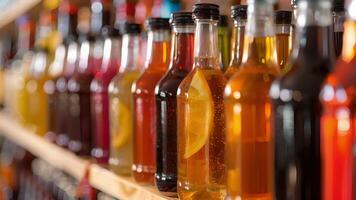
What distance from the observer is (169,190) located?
2.89ft

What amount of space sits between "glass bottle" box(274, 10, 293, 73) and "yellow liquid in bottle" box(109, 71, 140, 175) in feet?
1.22

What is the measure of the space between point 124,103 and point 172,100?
0.77 feet

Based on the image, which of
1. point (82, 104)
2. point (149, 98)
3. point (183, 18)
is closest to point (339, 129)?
point (183, 18)

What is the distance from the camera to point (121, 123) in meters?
1.10

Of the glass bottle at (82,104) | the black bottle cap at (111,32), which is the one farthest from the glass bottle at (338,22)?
the glass bottle at (82,104)

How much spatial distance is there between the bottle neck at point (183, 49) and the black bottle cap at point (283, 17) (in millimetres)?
152

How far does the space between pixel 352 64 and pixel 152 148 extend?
51cm

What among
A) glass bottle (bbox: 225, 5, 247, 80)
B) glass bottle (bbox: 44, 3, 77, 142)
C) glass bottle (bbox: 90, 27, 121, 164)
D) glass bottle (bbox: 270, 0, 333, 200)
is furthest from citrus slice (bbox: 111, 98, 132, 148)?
A: glass bottle (bbox: 270, 0, 333, 200)

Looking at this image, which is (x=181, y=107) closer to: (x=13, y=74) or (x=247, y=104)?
(x=247, y=104)

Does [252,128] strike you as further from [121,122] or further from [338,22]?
[121,122]

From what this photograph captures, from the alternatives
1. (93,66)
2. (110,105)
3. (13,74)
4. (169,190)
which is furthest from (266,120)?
(13,74)

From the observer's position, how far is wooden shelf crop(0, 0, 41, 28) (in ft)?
5.40

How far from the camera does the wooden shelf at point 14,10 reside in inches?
64.7

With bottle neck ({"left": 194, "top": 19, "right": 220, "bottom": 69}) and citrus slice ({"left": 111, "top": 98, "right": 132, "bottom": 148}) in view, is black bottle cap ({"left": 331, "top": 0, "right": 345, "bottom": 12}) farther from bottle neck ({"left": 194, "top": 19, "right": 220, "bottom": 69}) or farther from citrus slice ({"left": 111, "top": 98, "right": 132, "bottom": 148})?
citrus slice ({"left": 111, "top": 98, "right": 132, "bottom": 148})
